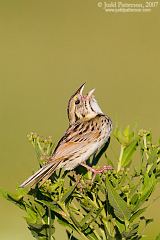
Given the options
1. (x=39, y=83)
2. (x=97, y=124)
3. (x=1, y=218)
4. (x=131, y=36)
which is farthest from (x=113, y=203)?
(x=131, y=36)

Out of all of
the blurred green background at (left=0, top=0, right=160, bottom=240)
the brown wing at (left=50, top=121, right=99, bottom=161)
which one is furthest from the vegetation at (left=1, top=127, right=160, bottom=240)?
the blurred green background at (left=0, top=0, right=160, bottom=240)

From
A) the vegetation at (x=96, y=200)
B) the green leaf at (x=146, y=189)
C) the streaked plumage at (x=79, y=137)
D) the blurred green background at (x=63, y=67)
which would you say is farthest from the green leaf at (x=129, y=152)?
the blurred green background at (x=63, y=67)

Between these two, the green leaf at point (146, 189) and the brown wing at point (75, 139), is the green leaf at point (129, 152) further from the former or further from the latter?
the brown wing at point (75, 139)

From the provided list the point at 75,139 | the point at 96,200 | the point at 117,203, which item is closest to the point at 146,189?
the point at 117,203

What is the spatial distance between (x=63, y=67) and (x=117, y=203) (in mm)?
10236

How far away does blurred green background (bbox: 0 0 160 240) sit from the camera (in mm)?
10953

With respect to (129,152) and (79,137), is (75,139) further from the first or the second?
(129,152)

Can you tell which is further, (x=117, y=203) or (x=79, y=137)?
(x=79, y=137)

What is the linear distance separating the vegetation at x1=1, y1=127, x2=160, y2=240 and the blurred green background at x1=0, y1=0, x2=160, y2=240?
5.46 m

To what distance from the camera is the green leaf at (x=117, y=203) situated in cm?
335

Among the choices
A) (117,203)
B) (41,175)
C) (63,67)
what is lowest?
(117,203)

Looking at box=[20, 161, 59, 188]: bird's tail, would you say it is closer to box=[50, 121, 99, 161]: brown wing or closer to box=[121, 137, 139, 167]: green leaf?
box=[121, 137, 139, 167]: green leaf

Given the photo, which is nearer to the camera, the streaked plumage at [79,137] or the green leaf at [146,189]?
the green leaf at [146,189]

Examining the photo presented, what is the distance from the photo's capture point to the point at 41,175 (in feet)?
12.3
